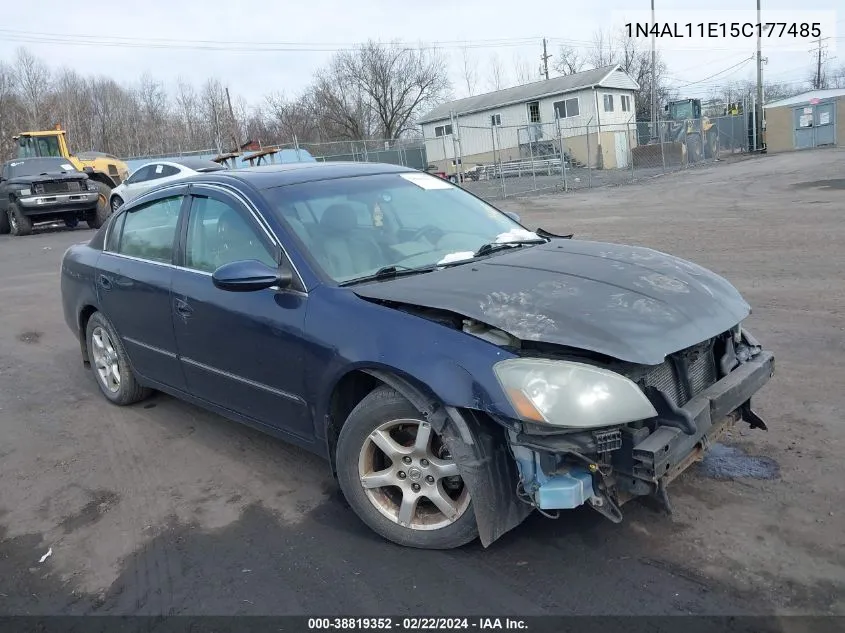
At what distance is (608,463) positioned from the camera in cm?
273

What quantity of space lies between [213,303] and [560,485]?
2181 millimetres

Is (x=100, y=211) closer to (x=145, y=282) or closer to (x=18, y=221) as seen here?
(x=18, y=221)

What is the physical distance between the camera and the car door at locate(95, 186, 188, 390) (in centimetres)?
437

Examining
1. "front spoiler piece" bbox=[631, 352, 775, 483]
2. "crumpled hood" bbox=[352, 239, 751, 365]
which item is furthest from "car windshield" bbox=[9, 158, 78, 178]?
"front spoiler piece" bbox=[631, 352, 775, 483]

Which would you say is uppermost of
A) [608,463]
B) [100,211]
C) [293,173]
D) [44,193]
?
[44,193]

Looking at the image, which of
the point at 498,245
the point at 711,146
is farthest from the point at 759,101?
the point at 498,245

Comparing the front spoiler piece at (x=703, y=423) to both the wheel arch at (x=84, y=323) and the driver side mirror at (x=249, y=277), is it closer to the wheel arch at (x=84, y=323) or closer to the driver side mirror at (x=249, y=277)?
the driver side mirror at (x=249, y=277)

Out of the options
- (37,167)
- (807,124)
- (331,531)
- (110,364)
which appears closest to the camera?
(331,531)

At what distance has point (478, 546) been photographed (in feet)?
10.2

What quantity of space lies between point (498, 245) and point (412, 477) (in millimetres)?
1578

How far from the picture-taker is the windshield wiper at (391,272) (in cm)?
348

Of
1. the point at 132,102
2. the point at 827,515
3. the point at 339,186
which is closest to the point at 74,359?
the point at 339,186

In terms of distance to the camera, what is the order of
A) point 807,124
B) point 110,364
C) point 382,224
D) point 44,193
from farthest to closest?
point 807,124, point 44,193, point 110,364, point 382,224

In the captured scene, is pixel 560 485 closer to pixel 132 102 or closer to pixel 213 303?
pixel 213 303
